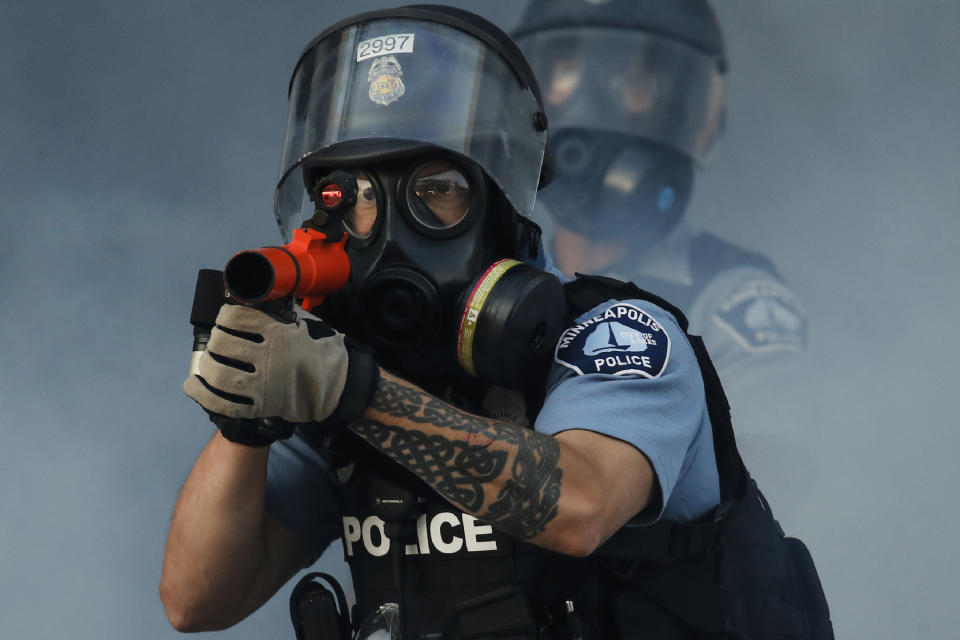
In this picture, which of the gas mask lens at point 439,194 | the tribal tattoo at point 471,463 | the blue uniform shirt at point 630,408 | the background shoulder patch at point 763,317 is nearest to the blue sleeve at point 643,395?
the blue uniform shirt at point 630,408

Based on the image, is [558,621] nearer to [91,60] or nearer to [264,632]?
[264,632]

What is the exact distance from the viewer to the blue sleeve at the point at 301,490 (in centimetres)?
176

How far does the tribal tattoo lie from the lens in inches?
51.6

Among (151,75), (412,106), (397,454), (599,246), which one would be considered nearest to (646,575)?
(397,454)

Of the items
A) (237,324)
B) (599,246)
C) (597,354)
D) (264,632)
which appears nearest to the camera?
(237,324)

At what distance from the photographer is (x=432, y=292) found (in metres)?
1.60

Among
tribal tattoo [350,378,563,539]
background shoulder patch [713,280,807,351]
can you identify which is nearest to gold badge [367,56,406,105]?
tribal tattoo [350,378,563,539]

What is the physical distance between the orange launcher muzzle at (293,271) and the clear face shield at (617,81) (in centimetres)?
161

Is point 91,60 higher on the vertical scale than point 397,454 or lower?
higher

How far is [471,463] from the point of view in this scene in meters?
1.31

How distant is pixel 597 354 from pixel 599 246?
1.53 m

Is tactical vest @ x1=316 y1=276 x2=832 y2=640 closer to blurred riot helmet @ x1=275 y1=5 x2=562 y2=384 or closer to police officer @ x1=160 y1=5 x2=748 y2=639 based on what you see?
police officer @ x1=160 y1=5 x2=748 y2=639

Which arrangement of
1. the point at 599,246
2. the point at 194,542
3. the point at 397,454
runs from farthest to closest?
the point at 599,246 → the point at 194,542 → the point at 397,454

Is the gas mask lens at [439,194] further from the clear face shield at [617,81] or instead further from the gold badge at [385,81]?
the clear face shield at [617,81]
